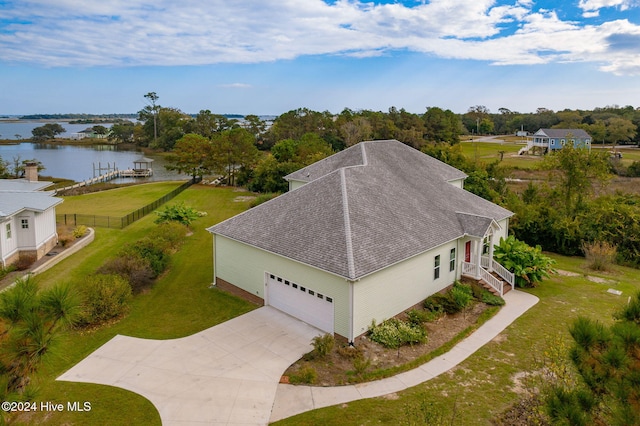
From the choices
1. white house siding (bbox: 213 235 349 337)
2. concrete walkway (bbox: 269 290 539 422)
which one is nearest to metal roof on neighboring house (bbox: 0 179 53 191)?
white house siding (bbox: 213 235 349 337)

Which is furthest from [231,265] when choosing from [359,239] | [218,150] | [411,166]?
[218,150]

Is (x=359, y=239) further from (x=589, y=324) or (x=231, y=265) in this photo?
(x=589, y=324)

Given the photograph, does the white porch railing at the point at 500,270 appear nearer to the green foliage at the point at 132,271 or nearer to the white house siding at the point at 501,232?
the white house siding at the point at 501,232

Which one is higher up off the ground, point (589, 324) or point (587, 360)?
point (589, 324)

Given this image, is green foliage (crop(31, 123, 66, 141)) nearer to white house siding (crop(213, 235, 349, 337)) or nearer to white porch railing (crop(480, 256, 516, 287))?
white house siding (crop(213, 235, 349, 337))

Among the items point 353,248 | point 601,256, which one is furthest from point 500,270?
point 353,248


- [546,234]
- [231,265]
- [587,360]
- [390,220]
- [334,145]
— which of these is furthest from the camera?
[334,145]

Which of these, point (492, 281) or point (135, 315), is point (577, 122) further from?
point (135, 315)
